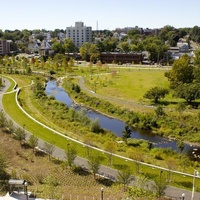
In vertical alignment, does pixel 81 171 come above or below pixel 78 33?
below

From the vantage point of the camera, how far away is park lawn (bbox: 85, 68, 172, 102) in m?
43.9

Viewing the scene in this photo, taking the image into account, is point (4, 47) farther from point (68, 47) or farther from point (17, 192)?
point (17, 192)

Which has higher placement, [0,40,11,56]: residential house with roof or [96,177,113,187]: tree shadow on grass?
[0,40,11,56]: residential house with roof

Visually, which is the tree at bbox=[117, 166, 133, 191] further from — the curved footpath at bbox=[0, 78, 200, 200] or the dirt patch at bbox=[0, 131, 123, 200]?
the curved footpath at bbox=[0, 78, 200, 200]

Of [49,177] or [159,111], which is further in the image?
[159,111]

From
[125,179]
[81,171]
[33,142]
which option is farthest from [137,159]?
[33,142]

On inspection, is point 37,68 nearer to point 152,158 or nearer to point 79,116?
point 79,116

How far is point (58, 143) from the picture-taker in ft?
83.7

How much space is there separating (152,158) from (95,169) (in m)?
5.94

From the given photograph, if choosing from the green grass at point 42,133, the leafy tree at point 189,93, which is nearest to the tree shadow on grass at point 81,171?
the green grass at point 42,133

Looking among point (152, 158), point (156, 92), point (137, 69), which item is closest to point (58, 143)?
point (152, 158)

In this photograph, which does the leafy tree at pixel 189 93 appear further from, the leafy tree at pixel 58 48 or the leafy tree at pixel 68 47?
the leafy tree at pixel 58 48

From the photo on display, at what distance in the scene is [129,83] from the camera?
5059 centimetres

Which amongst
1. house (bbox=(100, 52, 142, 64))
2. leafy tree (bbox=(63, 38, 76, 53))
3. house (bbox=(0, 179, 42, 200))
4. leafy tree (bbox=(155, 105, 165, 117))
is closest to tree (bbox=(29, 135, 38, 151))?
house (bbox=(0, 179, 42, 200))
